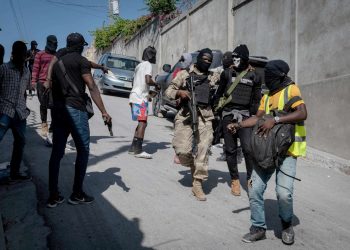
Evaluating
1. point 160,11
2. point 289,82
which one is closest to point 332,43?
point 289,82

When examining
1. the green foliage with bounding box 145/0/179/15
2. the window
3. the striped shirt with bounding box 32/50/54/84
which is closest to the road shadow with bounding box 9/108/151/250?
the striped shirt with bounding box 32/50/54/84

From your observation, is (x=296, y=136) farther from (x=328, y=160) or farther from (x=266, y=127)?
(x=328, y=160)

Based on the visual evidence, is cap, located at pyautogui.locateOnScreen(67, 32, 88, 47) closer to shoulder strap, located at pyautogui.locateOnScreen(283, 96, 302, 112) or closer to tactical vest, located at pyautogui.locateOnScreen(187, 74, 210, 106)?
tactical vest, located at pyautogui.locateOnScreen(187, 74, 210, 106)

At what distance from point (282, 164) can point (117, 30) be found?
31646mm

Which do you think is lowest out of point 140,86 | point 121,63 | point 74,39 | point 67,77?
point 140,86

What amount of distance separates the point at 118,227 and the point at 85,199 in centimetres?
82

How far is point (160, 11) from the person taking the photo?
22.8 meters

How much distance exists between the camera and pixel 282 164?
3756mm

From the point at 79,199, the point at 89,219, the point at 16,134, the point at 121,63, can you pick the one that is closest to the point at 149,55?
the point at 16,134

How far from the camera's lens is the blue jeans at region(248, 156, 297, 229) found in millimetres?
3734

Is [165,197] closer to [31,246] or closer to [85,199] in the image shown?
[85,199]

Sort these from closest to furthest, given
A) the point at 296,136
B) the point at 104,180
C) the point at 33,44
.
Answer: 1. the point at 296,136
2. the point at 104,180
3. the point at 33,44

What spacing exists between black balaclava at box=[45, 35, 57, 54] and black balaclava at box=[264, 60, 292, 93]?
5.02 m

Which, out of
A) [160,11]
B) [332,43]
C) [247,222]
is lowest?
[247,222]
